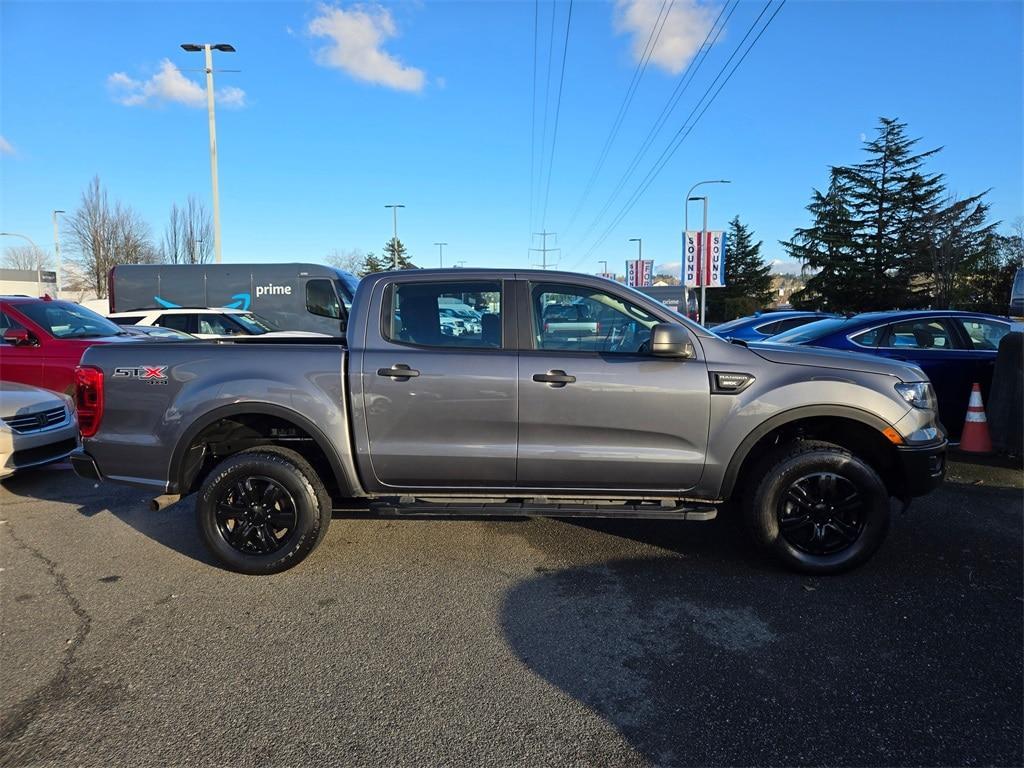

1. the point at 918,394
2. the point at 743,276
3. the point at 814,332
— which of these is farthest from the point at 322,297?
the point at 743,276

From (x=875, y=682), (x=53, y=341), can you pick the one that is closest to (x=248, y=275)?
(x=53, y=341)

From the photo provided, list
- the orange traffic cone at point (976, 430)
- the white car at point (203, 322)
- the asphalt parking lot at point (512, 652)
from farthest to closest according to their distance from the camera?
1. the white car at point (203, 322)
2. the orange traffic cone at point (976, 430)
3. the asphalt parking lot at point (512, 652)

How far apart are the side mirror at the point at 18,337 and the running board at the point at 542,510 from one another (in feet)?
21.2

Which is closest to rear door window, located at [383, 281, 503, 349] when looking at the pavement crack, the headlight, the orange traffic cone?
the pavement crack

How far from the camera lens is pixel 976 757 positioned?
7.75ft

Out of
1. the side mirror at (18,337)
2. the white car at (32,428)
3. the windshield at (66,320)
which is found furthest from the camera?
the windshield at (66,320)

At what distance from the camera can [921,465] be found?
381 centimetres

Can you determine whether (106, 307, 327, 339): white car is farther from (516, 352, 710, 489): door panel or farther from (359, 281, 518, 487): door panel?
(516, 352, 710, 489): door panel

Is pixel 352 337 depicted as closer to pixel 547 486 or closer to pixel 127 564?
pixel 547 486

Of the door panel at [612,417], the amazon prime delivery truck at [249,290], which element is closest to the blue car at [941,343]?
the door panel at [612,417]

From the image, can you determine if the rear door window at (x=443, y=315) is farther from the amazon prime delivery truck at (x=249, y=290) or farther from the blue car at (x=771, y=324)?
the amazon prime delivery truck at (x=249, y=290)

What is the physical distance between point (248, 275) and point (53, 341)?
9.18 metres

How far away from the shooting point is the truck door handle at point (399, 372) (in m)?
3.82

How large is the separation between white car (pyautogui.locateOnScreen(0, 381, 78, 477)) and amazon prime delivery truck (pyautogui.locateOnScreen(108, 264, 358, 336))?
10.1 meters
